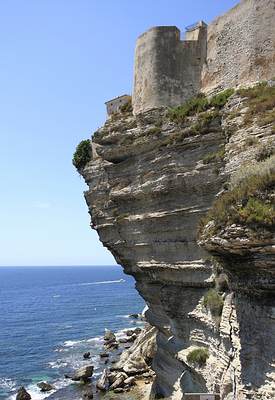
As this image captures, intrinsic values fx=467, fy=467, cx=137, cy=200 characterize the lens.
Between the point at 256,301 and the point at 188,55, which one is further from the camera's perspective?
the point at 188,55

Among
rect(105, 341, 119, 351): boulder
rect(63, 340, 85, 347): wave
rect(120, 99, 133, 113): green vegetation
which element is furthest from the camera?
rect(63, 340, 85, 347): wave

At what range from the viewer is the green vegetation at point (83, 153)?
3234 centimetres

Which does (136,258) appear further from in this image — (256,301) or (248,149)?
(256,301)

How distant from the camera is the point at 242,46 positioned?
23719 millimetres

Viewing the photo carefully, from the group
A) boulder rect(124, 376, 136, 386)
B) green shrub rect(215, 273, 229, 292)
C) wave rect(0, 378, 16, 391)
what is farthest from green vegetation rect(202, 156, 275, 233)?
wave rect(0, 378, 16, 391)

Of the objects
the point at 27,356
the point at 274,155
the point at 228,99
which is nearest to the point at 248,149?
the point at 274,155

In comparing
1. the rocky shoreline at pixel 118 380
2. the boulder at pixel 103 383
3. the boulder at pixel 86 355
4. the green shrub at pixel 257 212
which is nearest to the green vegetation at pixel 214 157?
the green shrub at pixel 257 212

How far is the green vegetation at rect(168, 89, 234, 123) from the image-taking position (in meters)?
23.3

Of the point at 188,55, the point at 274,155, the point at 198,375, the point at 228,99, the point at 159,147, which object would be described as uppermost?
the point at 188,55

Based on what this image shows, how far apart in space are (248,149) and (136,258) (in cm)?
1203

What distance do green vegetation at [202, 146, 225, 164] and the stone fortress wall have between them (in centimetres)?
393

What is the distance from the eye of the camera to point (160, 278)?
27.0 metres

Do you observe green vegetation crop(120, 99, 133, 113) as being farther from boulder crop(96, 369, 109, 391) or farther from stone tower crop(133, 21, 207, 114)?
boulder crop(96, 369, 109, 391)

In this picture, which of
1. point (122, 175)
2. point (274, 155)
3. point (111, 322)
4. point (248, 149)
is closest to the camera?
point (274, 155)
